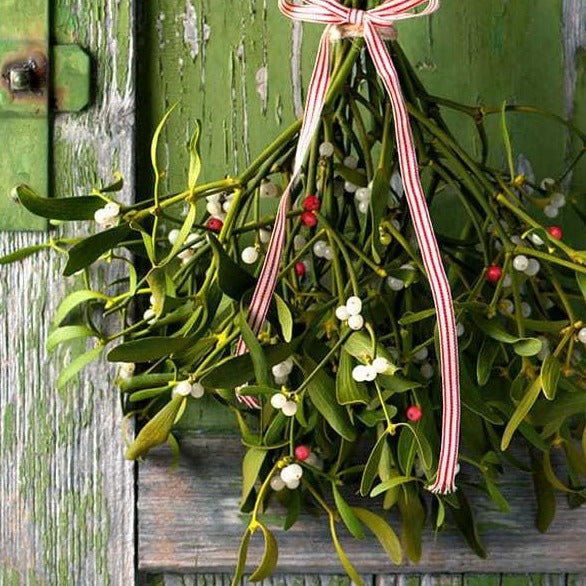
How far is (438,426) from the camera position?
34.5 inches

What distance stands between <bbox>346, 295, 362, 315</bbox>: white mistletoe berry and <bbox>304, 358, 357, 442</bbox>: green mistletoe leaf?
0.20 ft

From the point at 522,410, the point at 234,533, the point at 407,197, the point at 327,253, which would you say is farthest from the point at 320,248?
the point at 234,533

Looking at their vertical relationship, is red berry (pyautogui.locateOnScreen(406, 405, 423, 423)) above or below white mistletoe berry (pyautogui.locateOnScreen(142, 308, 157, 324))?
below

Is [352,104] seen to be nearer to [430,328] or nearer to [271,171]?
[271,171]

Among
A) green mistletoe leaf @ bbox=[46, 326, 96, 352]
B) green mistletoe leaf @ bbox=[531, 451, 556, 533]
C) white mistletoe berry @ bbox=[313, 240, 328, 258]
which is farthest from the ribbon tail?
green mistletoe leaf @ bbox=[46, 326, 96, 352]

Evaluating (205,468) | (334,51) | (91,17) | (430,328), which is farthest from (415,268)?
(91,17)

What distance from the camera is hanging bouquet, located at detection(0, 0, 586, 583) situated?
2.56 feet

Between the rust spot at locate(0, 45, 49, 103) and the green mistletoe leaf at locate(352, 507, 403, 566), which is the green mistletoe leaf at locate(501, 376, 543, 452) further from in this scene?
the rust spot at locate(0, 45, 49, 103)

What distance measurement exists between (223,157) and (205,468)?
297 millimetres

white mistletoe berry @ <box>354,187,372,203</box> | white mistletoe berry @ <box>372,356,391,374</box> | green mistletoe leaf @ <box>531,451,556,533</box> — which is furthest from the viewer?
green mistletoe leaf @ <box>531,451,556,533</box>

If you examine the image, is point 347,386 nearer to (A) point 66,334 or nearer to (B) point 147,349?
(B) point 147,349

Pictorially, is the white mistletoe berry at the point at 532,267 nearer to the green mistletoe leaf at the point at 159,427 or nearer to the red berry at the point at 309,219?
the red berry at the point at 309,219

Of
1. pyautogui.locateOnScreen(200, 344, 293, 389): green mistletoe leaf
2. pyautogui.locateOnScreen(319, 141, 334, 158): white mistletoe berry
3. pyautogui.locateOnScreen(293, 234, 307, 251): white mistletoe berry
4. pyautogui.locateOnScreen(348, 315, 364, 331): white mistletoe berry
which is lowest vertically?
pyautogui.locateOnScreen(200, 344, 293, 389): green mistletoe leaf

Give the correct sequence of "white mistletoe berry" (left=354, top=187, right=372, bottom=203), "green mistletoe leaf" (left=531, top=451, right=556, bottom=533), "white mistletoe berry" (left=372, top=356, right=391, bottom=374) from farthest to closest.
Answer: "green mistletoe leaf" (left=531, top=451, right=556, bottom=533) → "white mistletoe berry" (left=354, top=187, right=372, bottom=203) → "white mistletoe berry" (left=372, top=356, right=391, bottom=374)
